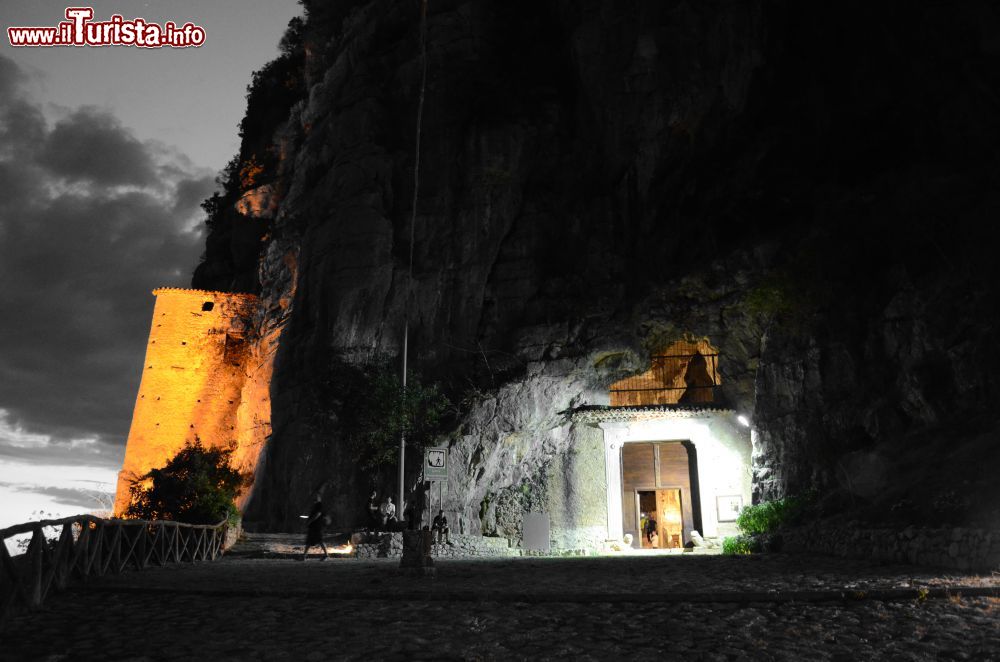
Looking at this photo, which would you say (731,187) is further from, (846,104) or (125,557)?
(125,557)

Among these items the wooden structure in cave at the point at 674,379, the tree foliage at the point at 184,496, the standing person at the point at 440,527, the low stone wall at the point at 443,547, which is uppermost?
the wooden structure in cave at the point at 674,379

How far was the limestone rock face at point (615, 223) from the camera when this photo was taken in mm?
17438

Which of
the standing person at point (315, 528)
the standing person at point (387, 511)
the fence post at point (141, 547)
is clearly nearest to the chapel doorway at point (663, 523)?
the standing person at point (387, 511)

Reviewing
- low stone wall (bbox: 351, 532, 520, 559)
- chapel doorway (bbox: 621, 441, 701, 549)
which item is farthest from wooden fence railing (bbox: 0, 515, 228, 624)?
chapel doorway (bbox: 621, 441, 701, 549)

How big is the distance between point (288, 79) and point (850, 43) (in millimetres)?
30595

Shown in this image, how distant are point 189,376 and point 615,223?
908 inches

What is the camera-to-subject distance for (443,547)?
61.8 feet

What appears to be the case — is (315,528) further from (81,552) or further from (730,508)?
(730,508)

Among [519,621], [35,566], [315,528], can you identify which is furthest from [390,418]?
[519,621]

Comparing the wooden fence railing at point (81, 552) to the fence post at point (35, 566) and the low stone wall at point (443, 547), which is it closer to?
the fence post at point (35, 566)

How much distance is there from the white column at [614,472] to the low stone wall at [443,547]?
3.45m

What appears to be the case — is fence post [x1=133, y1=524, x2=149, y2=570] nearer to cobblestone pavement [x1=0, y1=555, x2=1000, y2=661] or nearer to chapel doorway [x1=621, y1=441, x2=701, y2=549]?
cobblestone pavement [x1=0, y1=555, x2=1000, y2=661]

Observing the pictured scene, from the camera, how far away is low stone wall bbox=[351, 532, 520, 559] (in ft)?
58.0

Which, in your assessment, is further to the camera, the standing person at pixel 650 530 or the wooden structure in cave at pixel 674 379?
the wooden structure in cave at pixel 674 379
